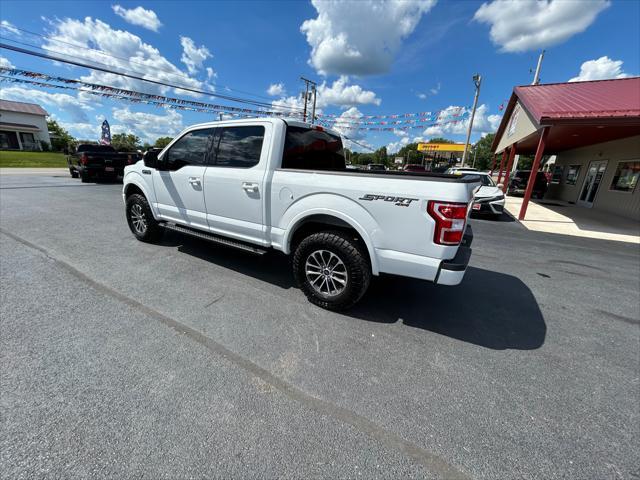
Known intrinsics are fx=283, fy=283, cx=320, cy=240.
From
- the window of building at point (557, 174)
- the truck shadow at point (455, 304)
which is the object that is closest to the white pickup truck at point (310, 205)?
the truck shadow at point (455, 304)

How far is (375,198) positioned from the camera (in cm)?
267

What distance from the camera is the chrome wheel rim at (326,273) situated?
307 centimetres

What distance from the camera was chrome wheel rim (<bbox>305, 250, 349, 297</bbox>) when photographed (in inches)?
121

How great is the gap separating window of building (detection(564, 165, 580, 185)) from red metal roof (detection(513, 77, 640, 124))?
5.11 metres

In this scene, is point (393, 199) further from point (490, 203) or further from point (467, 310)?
point (490, 203)

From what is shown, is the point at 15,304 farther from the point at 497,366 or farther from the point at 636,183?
the point at 636,183

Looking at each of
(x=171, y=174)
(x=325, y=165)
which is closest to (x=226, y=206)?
(x=171, y=174)

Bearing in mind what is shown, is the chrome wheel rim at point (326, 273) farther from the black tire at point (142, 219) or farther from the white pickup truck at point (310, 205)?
the black tire at point (142, 219)

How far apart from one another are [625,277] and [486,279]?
9.01 ft

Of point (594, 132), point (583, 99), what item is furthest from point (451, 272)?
point (594, 132)

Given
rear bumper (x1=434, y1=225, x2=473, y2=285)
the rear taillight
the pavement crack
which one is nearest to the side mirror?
the pavement crack

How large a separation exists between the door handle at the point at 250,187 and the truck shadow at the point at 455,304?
1248 millimetres

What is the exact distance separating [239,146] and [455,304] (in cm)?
336

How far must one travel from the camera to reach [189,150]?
4.16m
